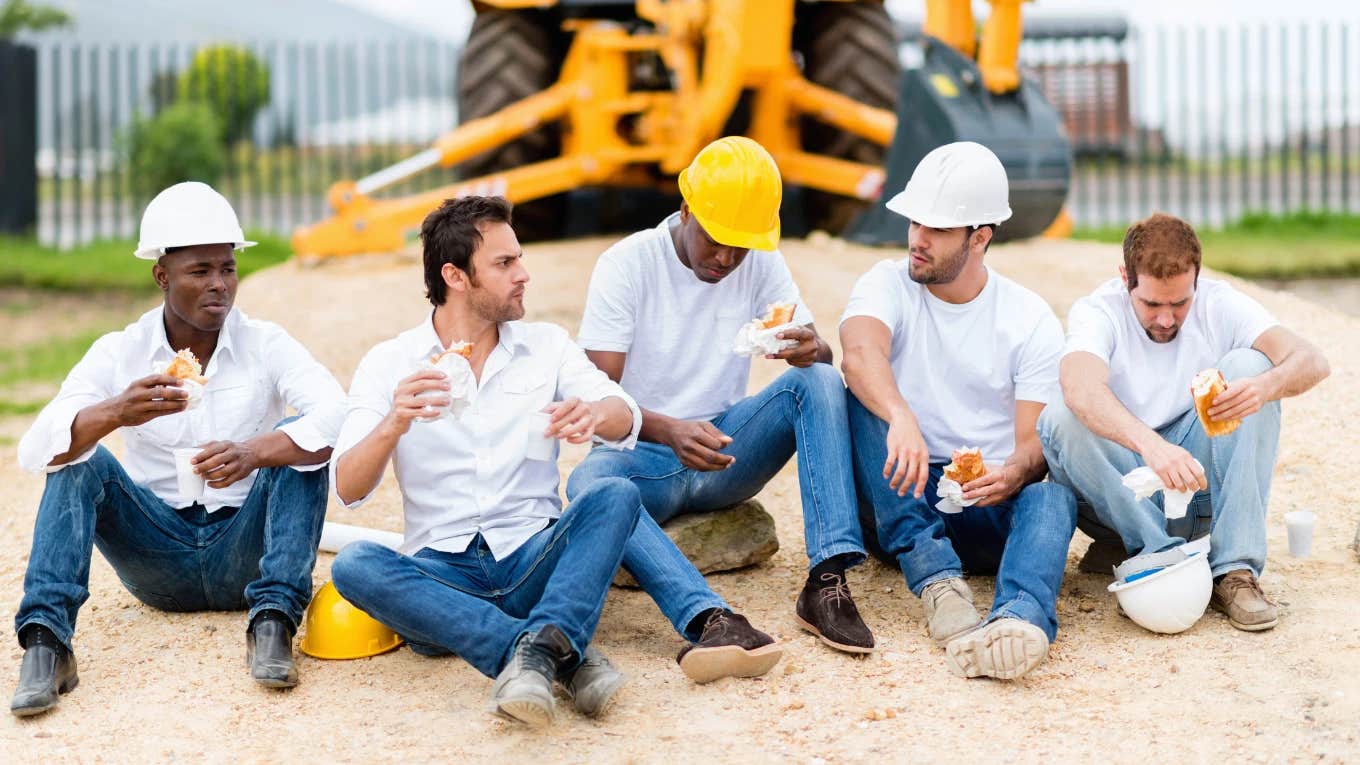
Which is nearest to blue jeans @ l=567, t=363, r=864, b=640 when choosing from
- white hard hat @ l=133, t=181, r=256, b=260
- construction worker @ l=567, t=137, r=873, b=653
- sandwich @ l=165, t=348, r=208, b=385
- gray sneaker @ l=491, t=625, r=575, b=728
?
construction worker @ l=567, t=137, r=873, b=653

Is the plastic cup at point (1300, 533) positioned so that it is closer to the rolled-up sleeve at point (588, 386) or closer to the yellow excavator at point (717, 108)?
the rolled-up sleeve at point (588, 386)

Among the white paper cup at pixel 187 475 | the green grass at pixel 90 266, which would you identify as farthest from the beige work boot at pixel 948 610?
the green grass at pixel 90 266

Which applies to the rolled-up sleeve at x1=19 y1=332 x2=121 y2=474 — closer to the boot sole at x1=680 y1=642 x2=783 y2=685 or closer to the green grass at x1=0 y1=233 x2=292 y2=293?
the boot sole at x1=680 y1=642 x2=783 y2=685

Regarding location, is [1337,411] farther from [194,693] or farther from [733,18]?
[194,693]

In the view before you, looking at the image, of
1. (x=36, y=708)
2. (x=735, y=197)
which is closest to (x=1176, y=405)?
(x=735, y=197)

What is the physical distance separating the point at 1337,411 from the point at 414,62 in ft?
38.7

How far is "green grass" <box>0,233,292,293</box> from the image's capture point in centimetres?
1202

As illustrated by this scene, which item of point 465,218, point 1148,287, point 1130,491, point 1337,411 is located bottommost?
point 1337,411

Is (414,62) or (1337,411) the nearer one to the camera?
(1337,411)

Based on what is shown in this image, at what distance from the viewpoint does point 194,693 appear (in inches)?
141

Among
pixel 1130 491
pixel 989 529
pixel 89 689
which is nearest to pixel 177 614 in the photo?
pixel 89 689

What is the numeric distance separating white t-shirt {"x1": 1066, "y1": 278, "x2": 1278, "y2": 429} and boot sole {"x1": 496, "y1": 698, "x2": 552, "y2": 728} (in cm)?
167

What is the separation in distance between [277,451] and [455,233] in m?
0.69

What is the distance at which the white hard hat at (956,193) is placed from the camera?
12.5 feet
